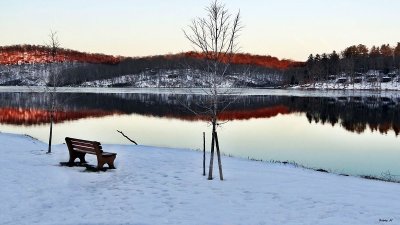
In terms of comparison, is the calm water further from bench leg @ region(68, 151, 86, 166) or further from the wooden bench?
bench leg @ region(68, 151, 86, 166)

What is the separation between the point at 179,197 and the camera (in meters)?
12.8

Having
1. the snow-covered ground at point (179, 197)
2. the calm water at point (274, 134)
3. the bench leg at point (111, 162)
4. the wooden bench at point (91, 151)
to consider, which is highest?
the wooden bench at point (91, 151)

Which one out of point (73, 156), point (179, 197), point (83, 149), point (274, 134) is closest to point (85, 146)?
point (83, 149)

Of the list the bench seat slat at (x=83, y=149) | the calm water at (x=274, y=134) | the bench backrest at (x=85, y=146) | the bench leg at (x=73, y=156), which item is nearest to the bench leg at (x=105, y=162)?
the bench backrest at (x=85, y=146)

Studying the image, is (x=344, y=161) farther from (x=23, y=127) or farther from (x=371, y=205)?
(x=23, y=127)

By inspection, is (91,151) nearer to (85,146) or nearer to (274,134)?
(85,146)

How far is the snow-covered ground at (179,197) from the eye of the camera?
35.1ft

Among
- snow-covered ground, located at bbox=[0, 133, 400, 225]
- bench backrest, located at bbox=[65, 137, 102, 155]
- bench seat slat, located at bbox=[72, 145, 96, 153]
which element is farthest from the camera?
bench seat slat, located at bbox=[72, 145, 96, 153]

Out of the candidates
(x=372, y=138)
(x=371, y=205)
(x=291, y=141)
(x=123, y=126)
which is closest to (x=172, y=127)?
(x=123, y=126)

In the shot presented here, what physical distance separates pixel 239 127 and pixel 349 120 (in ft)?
55.6

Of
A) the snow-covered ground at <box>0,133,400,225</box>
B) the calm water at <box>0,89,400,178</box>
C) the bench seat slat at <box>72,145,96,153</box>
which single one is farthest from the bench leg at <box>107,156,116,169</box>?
the calm water at <box>0,89,400,178</box>

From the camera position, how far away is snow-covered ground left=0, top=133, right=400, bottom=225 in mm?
10695

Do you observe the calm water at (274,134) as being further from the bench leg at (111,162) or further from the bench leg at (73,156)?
the bench leg at (73,156)

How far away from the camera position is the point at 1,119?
57.2 metres
